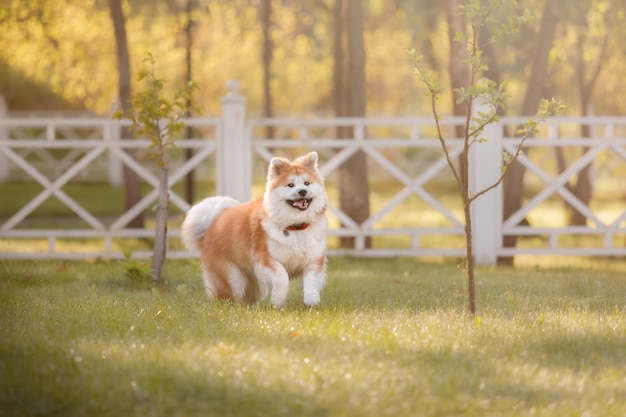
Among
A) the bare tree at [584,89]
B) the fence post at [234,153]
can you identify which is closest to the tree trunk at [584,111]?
the bare tree at [584,89]

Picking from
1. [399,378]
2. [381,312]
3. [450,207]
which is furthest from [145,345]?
[450,207]

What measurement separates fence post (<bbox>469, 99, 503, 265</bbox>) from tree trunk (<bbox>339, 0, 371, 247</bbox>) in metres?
1.92

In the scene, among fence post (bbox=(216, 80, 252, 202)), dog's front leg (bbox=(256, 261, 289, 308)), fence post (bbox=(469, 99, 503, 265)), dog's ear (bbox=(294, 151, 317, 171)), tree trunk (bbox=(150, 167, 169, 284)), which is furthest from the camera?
fence post (bbox=(216, 80, 252, 202))

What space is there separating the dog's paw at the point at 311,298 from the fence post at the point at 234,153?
3.78 meters

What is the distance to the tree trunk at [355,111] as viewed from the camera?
1143 centimetres

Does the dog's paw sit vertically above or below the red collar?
below

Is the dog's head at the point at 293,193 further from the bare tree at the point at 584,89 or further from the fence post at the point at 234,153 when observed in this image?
the bare tree at the point at 584,89

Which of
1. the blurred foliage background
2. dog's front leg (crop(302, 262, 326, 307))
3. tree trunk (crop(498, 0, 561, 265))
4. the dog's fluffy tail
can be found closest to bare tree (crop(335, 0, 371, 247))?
the blurred foliage background

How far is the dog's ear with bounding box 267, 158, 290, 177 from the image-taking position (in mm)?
6234

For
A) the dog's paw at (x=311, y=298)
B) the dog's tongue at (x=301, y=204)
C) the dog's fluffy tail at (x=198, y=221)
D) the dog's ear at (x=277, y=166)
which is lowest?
the dog's paw at (x=311, y=298)

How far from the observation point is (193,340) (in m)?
5.18

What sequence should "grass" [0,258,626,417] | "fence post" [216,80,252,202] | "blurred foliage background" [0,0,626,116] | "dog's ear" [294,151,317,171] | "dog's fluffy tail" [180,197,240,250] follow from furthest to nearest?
"blurred foliage background" [0,0,626,116]
"fence post" [216,80,252,202]
"dog's fluffy tail" [180,197,240,250]
"dog's ear" [294,151,317,171]
"grass" [0,258,626,417]

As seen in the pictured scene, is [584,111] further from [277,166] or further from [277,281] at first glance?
[277,281]

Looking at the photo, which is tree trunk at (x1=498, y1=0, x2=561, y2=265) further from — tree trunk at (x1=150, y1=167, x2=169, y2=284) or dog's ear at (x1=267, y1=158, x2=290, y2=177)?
dog's ear at (x1=267, y1=158, x2=290, y2=177)
